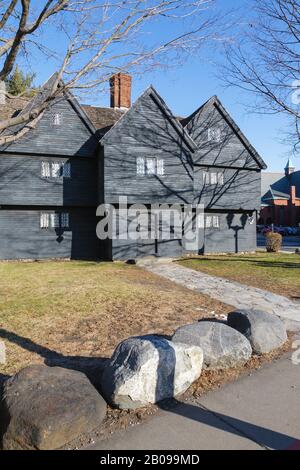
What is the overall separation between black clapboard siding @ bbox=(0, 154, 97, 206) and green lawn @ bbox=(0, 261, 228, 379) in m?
8.00

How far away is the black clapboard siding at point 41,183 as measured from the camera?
20.0 m

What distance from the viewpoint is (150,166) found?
68.8 feet

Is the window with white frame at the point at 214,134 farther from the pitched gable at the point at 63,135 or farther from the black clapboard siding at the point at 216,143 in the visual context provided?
the pitched gable at the point at 63,135

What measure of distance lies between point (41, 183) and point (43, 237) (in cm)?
324

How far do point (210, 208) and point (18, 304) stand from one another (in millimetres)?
17206

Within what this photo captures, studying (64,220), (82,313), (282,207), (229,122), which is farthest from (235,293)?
(282,207)

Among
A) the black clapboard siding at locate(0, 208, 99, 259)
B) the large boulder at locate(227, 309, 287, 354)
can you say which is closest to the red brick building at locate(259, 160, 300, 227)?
the black clapboard siding at locate(0, 208, 99, 259)

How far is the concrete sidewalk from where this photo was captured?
3389 millimetres

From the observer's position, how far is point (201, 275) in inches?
580

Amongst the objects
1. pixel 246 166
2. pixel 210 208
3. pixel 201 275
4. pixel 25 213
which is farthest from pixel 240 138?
pixel 25 213

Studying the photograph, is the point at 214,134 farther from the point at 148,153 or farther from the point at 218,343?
the point at 218,343

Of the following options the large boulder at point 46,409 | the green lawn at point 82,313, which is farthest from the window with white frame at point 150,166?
the large boulder at point 46,409
